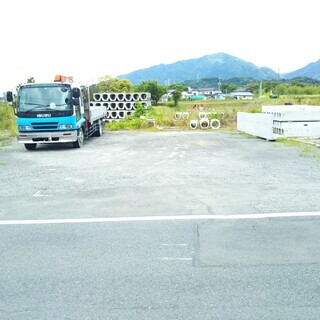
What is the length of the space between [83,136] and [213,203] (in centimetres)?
1224

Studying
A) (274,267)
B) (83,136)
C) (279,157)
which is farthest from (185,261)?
(83,136)

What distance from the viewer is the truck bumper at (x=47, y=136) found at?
16312 mm

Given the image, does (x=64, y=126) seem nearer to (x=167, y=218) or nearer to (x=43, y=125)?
(x=43, y=125)

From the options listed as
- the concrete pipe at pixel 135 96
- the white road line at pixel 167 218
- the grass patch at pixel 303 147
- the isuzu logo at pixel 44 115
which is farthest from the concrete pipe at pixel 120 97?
the white road line at pixel 167 218

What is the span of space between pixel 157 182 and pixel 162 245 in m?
4.31

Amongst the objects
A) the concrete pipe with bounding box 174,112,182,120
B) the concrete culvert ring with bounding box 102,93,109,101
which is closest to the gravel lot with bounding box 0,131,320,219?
the concrete pipe with bounding box 174,112,182,120

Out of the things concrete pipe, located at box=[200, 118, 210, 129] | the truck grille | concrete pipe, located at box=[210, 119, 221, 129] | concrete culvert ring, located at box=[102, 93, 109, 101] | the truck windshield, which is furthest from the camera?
concrete culvert ring, located at box=[102, 93, 109, 101]

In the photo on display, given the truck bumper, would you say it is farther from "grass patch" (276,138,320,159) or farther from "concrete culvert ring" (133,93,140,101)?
"concrete culvert ring" (133,93,140,101)

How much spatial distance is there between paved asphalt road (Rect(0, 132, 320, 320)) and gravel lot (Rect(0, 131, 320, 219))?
0.15ft

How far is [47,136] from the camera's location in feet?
→ 53.7

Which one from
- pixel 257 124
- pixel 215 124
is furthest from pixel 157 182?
pixel 215 124

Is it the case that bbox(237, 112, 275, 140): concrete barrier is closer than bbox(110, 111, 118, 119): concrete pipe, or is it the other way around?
bbox(237, 112, 275, 140): concrete barrier

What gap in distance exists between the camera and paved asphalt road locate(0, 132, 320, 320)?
3.83 metres

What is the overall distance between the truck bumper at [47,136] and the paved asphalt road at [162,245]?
17.3 feet
